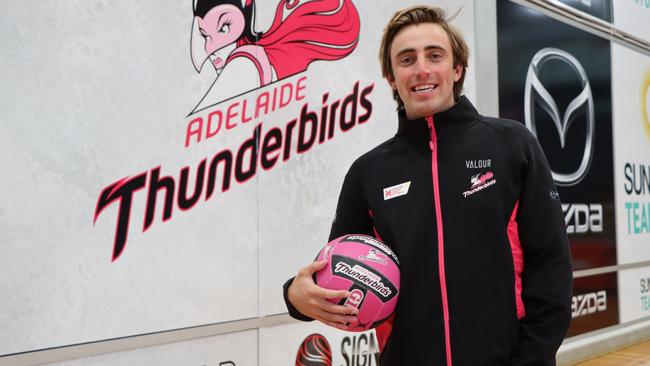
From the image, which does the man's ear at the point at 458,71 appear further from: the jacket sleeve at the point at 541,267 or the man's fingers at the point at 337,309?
the man's fingers at the point at 337,309

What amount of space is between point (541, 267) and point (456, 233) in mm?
199

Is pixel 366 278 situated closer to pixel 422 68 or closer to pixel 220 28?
pixel 422 68

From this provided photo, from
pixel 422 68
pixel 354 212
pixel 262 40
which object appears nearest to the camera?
pixel 422 68

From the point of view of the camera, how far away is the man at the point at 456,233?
1.37 meters

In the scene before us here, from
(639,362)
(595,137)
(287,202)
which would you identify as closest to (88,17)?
(287,202)

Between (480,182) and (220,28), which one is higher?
(220,28)

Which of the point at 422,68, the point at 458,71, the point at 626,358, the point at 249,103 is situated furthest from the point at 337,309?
the point at 626,358

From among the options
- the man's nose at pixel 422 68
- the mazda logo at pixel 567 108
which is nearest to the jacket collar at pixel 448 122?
the man's nose at pixel 422 68

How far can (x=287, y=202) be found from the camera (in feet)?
8.98

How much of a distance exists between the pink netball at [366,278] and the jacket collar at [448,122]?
29 cm

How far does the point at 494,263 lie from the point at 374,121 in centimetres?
181

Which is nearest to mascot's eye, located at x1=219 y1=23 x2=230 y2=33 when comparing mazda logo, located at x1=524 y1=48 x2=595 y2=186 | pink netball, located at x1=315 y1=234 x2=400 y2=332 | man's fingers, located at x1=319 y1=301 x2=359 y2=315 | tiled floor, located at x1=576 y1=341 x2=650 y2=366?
pink netball, located at x1=315 y1=234 x2=400 y2=332

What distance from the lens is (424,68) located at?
1.49 m

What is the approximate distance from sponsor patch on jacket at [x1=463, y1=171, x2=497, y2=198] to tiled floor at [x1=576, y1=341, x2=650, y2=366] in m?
3.23
